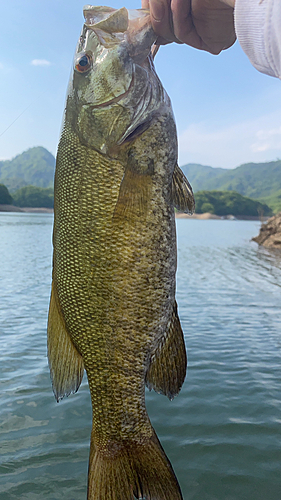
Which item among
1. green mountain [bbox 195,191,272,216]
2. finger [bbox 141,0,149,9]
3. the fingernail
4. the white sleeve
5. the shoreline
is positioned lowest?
the shoreline

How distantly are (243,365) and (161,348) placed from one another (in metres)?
6.58

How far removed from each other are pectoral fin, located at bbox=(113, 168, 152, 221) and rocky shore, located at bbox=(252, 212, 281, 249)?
35436mm

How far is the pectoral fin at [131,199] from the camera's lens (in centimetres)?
218

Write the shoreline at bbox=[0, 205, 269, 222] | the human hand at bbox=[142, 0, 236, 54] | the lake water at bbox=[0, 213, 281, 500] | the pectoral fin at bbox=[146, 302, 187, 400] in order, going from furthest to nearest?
the shoreline at bbox=[0, 205, 269, 222], the lake water at bbox=[0, 213, 281, 500], the pectoral fin at bbox=[146, 302, 187, 400], the human hand at bbox=[142, 0, 236, 54]

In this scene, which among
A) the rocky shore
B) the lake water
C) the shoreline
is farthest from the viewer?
the shoreline

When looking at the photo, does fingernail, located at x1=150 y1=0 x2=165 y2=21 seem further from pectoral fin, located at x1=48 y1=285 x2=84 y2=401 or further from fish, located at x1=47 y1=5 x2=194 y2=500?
pectoral fin, located at x1=48 y1=285 x2=84 y2=401

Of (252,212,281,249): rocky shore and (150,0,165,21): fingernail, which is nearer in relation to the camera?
(150,0,165,21): fingernail

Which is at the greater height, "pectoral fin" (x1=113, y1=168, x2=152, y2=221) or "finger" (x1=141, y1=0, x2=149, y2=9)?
"finger" (x1=141, y1=0, x2=149, y2=9)

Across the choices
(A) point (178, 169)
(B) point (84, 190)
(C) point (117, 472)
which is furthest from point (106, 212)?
(C) point (117, 472)

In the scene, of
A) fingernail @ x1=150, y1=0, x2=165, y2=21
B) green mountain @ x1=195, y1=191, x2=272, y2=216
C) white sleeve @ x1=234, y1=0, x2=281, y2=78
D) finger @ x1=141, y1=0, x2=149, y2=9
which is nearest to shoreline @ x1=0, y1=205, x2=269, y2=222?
green mountain @ x1=195, y1=191, x2=272, y2=216

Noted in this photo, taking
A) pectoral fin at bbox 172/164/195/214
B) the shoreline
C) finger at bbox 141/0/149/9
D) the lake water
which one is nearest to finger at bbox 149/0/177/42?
finger at bbox 141/0/149/9

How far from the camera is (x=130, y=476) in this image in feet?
7.45

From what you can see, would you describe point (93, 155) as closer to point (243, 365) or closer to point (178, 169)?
point (178, 169)

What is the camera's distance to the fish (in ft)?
7.24
